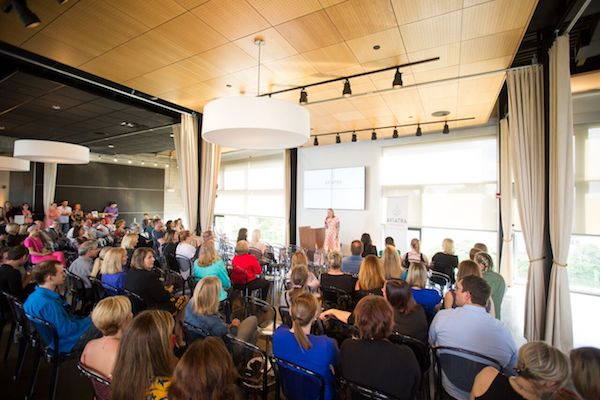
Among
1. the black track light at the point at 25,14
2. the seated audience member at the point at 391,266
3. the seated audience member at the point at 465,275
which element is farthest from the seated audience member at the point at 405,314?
the black track light at the point at 25,14

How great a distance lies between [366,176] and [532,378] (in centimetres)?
781

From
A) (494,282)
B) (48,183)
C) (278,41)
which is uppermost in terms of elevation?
(278,41)

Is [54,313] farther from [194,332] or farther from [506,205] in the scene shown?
[506,205]

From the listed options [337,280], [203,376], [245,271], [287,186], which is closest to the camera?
[203,376]

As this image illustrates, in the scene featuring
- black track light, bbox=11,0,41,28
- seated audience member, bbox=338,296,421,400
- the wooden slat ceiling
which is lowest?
seated audience member, bbox=338,296,421,400

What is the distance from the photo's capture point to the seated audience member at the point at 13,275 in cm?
313

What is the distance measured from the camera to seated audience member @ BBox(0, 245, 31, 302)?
3.13 m

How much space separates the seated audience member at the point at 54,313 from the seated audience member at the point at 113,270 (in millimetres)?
752

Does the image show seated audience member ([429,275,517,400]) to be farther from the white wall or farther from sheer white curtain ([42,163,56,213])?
sheer white curtain ([42,163,56,213])

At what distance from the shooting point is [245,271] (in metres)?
4.37

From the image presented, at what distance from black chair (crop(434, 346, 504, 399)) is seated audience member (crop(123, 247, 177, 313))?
272cm

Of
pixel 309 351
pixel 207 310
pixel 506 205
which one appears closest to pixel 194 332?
pixel 207 310

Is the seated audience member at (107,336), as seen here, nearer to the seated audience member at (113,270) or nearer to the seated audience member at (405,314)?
the seated audience member at (113,270)

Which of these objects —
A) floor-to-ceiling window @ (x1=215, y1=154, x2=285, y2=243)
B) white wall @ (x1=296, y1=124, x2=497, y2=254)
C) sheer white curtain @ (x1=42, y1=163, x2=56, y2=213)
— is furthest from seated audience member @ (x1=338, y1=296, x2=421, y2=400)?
sheer white curtain @ (x1=42, y1=163, x2=56, y2=213)
